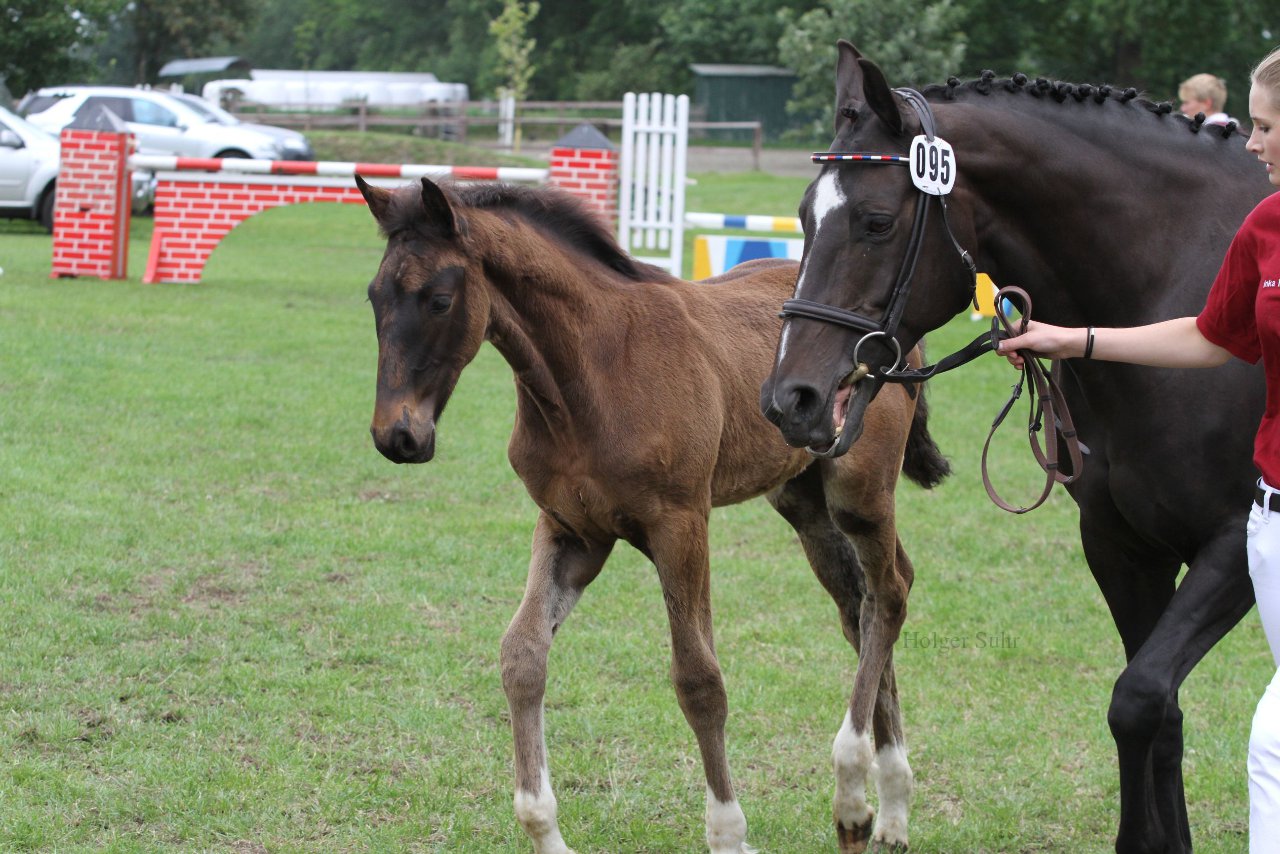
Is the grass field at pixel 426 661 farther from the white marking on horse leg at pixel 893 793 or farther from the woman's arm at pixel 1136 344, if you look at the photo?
the woman's arm at pixel 1136 344

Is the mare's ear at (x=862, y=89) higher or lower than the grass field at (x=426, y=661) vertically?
higher

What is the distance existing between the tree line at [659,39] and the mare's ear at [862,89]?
6.95 meters

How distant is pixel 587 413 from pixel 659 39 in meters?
54.1

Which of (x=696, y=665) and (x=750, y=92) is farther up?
(x=750, y=92)

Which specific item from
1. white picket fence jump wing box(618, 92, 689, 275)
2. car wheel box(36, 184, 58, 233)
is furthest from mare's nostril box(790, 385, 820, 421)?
car wheel box(36, 184, 58, 233)

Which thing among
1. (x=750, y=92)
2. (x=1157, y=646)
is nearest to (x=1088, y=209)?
(x=1157, y=646)

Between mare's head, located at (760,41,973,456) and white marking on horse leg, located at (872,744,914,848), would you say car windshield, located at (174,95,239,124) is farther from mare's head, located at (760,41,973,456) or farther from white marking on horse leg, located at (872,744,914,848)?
mare's head, located at (760,41,973,456)

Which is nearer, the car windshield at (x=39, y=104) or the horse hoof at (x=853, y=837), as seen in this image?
the horse hoof at (x=853, y=837)

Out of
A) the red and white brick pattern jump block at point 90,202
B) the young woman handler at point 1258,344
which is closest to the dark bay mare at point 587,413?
the young woman handler at point 1258,344

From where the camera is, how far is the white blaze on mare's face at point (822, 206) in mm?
3162

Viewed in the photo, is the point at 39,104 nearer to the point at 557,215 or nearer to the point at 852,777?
the point at 557,215

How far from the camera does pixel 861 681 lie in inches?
175

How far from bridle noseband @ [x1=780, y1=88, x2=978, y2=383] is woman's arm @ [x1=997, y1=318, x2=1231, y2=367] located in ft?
0.80

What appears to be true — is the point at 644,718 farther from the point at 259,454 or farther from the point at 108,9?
the point at 108,9
